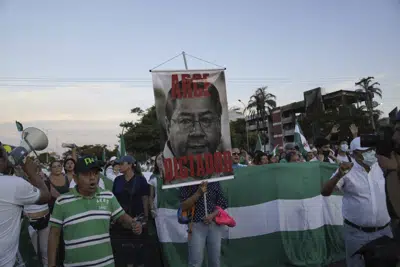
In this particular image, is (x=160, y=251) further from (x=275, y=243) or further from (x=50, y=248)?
(x=50, y=248)

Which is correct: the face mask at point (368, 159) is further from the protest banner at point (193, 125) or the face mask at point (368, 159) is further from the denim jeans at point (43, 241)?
the denim jeans at point (43, 241)

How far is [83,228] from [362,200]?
2.97 meters

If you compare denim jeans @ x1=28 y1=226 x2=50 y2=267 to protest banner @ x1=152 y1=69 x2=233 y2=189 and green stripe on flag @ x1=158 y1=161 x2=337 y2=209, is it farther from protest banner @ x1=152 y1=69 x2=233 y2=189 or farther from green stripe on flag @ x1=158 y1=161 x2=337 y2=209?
protest banner @ x1=152 y1=69 x2=233 y2=189

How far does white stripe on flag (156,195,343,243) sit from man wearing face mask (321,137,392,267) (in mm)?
1927

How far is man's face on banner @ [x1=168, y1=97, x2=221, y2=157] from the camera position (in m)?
4.56

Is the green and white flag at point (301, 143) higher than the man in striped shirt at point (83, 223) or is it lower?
higher

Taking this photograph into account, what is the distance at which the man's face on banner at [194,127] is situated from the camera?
4.56m

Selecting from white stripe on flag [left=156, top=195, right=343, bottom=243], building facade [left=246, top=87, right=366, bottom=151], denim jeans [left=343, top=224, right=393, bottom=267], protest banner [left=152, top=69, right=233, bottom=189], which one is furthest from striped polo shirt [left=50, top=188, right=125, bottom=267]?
building facade [left=246, top=87, right=366, bottom=151]

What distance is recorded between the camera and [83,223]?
334cm

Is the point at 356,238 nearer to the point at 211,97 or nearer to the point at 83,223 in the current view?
the point at 211,97

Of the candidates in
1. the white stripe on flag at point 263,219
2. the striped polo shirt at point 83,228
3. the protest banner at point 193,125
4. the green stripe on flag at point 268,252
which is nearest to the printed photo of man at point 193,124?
the protest banner at point 193,125

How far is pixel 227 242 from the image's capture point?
20.5 ft

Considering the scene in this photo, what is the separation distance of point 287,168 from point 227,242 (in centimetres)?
155

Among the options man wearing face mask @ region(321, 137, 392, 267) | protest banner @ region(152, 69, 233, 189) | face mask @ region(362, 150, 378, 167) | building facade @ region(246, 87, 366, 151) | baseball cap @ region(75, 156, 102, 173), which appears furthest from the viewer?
building facade @ region(246, 87, 366, 151)
